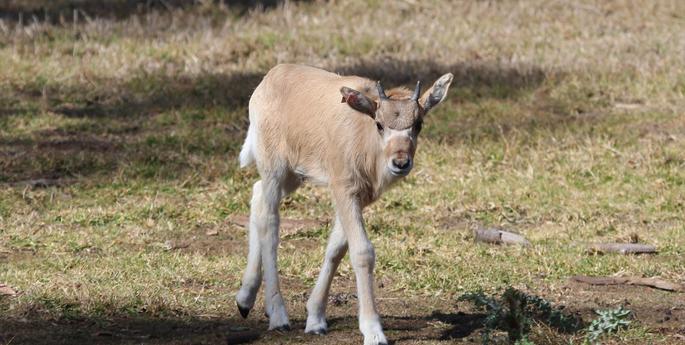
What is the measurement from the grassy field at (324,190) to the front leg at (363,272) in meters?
0.35

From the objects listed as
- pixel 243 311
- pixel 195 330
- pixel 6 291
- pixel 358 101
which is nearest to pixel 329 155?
pixel 358 101

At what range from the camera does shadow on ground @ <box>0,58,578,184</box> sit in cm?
1273

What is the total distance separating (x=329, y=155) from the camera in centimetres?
782

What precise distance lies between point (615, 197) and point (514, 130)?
227 centimetres

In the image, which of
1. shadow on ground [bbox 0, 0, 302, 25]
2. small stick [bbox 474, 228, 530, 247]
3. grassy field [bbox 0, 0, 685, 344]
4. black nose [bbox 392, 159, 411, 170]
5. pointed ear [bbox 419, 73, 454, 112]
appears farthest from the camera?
shadow on ground [bbox 0, 0, 302, 25]

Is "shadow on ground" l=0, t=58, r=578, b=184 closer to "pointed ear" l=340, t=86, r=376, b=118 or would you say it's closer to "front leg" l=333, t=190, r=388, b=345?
"front leg" l=333, t=190, r=388, b=345

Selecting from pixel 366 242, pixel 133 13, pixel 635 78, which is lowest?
pixel 133 13

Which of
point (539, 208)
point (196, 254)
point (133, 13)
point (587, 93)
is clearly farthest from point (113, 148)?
point (133, 13)

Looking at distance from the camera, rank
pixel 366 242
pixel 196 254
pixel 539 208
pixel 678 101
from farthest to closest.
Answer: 1. pixel 678 101
2. pixel 539 208
3. pixel 196 254
4. pixel 366 242

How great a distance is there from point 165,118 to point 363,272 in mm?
7445

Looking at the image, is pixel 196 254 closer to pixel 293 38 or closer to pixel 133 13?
pixel 293 38

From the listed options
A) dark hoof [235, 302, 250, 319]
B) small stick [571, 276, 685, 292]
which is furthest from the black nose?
small stick [571, 276, 685, 292]

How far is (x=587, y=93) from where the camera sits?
1532 cm

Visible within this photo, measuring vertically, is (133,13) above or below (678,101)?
below
